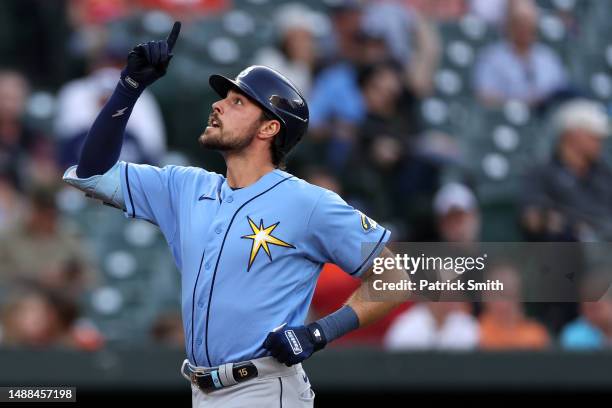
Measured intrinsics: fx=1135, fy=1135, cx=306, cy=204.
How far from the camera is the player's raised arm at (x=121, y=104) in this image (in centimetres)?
353

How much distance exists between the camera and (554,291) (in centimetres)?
588

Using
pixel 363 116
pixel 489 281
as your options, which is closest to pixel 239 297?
pixel 489 281

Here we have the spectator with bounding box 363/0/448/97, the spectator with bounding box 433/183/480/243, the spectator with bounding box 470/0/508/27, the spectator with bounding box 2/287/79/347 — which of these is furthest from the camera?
the spectator with bounding box 470/0/508/27

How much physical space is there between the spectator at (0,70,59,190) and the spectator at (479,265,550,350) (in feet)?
8.81

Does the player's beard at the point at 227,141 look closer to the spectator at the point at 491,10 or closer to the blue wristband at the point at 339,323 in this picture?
the blue wristband at the point at 339,323

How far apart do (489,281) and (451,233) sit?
55.8 inches

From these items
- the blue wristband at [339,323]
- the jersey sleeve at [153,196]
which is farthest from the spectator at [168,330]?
the blue wristband at [339,323]

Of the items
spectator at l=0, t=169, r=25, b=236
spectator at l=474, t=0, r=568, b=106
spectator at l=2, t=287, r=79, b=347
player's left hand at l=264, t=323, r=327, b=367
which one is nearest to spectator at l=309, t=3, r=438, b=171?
spectator at l=474, t=0, r=568, b=106

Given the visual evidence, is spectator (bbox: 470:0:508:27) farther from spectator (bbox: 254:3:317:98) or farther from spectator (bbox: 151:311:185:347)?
spectator (bbox: 151:311:185:347)

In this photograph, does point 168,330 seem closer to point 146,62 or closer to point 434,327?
point 434,327

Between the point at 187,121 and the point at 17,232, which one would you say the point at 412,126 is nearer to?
the point at 187,121

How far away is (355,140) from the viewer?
757cm

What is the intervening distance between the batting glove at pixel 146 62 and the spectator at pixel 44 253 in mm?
2900

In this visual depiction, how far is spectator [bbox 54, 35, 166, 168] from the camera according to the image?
6859mm
